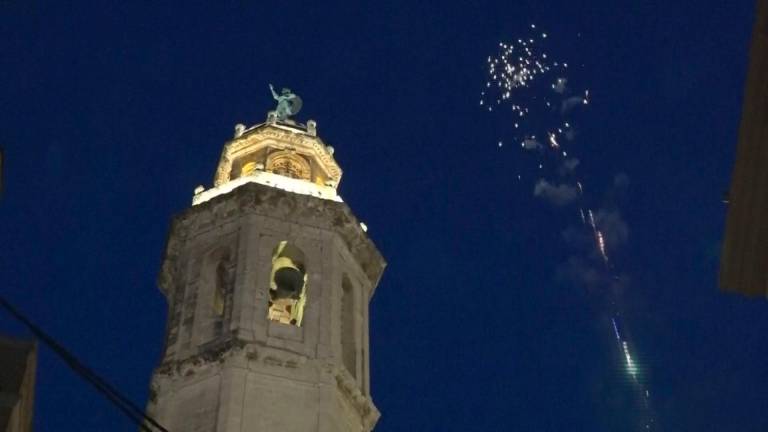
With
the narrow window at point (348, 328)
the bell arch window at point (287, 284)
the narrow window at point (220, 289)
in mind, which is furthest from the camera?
the bell arch window at point (287, 284)

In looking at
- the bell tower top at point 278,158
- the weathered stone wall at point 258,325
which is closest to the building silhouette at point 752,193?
the weathered stone wall at point 258,325

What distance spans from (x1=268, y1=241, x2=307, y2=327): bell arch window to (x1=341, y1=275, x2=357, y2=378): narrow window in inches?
36.9

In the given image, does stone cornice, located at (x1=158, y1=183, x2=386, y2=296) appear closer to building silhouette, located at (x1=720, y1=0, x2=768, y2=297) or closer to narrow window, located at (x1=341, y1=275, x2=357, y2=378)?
narrow window, located at (x1=341, y1=275, x2=357, y2=378)

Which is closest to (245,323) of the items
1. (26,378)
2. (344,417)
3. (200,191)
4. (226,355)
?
(226,355)

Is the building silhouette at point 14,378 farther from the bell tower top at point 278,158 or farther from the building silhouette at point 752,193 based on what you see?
the bell tower top at point 278,158

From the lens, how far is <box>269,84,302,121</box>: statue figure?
33.0 m

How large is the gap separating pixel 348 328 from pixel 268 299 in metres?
2.13

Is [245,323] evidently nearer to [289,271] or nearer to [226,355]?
[226,355]

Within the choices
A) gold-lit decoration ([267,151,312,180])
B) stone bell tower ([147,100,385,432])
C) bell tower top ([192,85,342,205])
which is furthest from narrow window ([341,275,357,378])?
gold-lit decoration ([267,151,312,180])

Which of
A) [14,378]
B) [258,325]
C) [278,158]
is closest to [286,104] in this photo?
[278,158]

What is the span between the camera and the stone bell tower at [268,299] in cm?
2445

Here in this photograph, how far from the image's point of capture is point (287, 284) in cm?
2772

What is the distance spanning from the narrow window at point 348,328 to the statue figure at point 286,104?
5.97 meters

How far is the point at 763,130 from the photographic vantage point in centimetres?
1344
